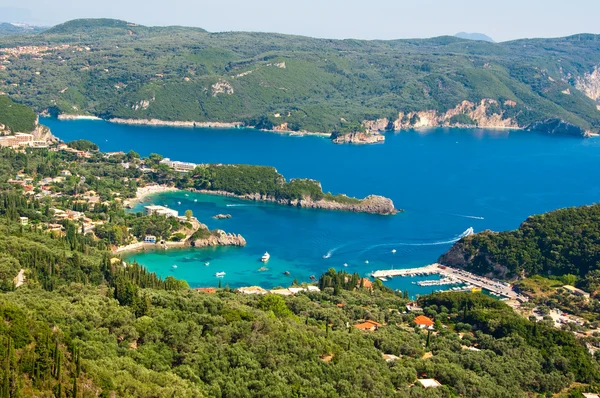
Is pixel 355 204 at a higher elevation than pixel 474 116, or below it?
below

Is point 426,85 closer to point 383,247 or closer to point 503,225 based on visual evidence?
point 503,225

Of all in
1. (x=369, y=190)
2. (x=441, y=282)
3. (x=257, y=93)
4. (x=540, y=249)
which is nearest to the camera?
(x=441, y=282)

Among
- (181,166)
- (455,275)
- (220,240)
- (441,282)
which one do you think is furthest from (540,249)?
(181,166)

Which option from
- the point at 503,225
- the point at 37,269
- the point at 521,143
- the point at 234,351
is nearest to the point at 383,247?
the point at 503,225

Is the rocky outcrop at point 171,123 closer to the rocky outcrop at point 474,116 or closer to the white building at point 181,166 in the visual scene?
the rocky outcrop at point 474,116

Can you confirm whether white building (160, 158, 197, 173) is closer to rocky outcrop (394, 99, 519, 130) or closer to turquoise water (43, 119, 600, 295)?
turquoise water (43, 119, 600, 295)

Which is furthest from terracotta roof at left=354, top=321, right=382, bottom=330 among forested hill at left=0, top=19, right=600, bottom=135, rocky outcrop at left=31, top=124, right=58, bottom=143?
forested hill at left=0, top=19, right=600, bottom=135

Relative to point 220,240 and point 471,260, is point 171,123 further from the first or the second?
point 471,260
